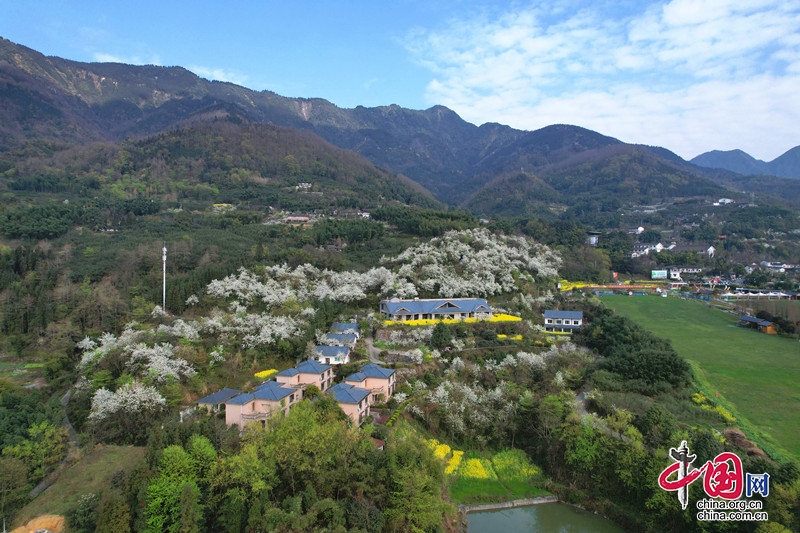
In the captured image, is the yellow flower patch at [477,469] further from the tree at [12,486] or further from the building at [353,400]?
the tree at [12,486]

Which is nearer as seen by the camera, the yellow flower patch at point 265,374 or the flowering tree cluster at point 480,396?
the flowering tree cluster at point 480,396

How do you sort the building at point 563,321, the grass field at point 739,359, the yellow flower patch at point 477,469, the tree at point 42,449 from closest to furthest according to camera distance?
the tree at point 42,449 → the yellow flower patch at point 477,469 → the grass field at point 739,359 → the building at point 563,321

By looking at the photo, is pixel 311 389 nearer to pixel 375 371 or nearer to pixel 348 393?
pixel 348 393

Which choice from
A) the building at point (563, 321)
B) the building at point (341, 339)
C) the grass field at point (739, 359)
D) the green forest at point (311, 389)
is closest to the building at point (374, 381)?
the green forest at point (311, 389)

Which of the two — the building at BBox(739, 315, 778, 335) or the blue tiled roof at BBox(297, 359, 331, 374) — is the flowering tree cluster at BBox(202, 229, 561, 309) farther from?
the building at BBox(739, 315, 778, 335)

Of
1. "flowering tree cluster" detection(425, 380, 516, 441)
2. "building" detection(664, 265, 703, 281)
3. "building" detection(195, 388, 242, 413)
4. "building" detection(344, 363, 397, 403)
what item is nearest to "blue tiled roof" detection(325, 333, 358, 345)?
"building" detection(344, 363, 397, 403)

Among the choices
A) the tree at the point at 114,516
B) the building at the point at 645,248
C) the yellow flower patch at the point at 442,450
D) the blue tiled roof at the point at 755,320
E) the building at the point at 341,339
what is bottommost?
the yellow flower patch at the point at 442,450

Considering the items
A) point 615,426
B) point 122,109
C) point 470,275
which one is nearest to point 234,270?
point 470,275
